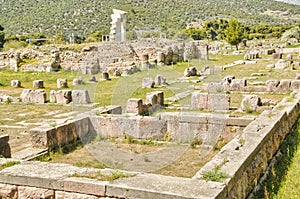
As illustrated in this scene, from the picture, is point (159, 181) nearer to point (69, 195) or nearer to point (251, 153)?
point (69, 195)

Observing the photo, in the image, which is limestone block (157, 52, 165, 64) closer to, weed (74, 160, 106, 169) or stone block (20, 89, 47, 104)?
stone block (20, 89, 47, 104)

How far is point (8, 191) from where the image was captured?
18.5 ft

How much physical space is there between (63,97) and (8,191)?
1096 cm

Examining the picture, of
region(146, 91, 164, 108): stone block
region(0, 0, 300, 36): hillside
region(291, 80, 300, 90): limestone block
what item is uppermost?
region(0, 0, 300, 36): hillside

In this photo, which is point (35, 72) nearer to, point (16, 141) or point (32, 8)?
point (16, 141)

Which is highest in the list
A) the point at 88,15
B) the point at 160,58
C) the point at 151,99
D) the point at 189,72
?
the point at 88,15

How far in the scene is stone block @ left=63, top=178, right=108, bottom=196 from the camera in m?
5.03

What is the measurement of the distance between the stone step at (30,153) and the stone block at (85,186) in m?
3.26

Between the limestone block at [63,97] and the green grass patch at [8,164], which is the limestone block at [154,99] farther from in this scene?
the green grass patch at [8,164]

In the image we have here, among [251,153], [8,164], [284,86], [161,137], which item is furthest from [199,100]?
[8,164]

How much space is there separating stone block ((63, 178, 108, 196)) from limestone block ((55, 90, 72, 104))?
11412 millimetres

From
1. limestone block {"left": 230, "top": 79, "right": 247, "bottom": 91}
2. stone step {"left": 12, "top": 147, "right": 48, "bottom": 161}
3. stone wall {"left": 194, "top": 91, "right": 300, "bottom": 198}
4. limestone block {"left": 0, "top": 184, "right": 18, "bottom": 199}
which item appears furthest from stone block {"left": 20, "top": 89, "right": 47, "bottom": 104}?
limestone block {"left": 0, "top": 184, "right": 18, "bottom": 199}

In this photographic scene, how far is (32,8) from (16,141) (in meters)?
79.1

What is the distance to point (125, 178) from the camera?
5195 millimetres
